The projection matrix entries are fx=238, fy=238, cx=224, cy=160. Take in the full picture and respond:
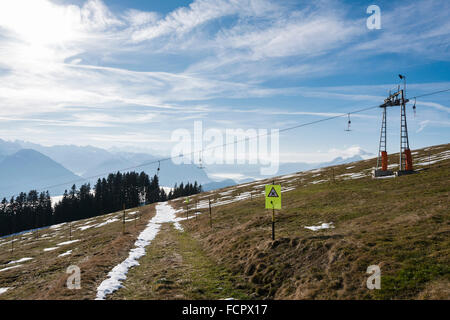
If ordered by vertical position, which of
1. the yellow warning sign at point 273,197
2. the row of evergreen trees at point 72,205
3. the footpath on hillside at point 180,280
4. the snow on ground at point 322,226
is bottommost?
the row of evergreen trees at point 72,205

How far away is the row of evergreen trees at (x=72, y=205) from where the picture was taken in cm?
11200

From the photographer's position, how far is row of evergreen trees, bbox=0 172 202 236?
112000 mm

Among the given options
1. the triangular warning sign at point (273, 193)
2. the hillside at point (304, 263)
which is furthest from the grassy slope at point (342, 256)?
the triangular warning sign at point (273, 193)

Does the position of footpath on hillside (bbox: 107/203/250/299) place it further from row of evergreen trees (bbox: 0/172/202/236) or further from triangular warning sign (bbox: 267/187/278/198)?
row of evergreen trees (bbox: 0/172/202/236)

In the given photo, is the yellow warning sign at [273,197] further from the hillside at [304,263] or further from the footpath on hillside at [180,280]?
the footpath on hillside at [180,280]

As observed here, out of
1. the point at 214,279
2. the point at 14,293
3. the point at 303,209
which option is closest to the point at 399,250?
the point at 214,279

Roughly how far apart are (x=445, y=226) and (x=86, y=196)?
441 ft

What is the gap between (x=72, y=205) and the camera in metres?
116

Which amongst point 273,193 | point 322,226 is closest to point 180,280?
point 273,193

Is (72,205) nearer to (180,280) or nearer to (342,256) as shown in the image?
(180,280)

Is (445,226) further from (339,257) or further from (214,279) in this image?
(214,279)

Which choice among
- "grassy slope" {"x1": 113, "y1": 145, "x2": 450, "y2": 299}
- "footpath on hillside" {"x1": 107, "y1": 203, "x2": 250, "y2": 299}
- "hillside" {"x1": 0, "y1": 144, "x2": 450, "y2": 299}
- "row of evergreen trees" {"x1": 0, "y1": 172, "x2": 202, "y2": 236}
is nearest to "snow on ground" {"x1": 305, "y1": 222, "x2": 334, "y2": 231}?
"hillside" {"x1": 0, "y1": 144, "x2": 450, "y2": 299}
